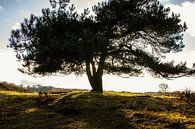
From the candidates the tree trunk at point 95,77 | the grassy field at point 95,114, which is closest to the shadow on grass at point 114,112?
the grassy field at point 95,114

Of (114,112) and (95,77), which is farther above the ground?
(95,77)

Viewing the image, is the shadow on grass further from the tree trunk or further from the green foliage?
the tree trunk

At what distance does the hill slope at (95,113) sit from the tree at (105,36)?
14.4ft

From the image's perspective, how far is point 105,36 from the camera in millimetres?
25594

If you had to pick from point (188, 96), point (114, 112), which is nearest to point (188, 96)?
point (188, 96)

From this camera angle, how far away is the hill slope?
14742 mm

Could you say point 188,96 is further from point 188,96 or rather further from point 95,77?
point 95,77

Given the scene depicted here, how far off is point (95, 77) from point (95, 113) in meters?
10.9

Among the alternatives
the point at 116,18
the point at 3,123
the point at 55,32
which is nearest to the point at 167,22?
the point at 116,18

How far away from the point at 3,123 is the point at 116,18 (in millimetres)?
13548

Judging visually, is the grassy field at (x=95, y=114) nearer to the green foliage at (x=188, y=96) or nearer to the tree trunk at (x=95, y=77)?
the green foliage at (x=188, y=96)

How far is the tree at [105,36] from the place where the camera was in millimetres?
24969

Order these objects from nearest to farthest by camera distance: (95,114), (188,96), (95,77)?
1. (95,114)
2. (188,96)
3. (95,77)

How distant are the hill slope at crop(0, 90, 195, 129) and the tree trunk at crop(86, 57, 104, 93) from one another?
18.5 feet
